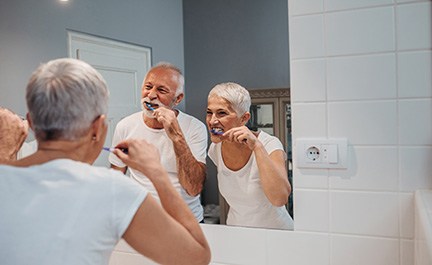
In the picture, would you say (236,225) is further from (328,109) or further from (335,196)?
(328,109)

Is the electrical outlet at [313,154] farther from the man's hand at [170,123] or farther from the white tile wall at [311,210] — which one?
the man's hand at [170,123]

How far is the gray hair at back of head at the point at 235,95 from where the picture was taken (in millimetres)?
1333

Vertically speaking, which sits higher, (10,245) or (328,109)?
(328,109)

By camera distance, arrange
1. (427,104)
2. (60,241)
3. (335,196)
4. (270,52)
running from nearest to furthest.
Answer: (60,241) < (427,104) < (335,196) < (270,52)

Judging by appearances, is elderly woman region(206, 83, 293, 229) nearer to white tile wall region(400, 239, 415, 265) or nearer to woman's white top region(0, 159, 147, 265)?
white tile wall region(400, 239, 415, 265)

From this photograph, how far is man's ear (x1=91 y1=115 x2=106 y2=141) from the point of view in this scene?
0.83 meters

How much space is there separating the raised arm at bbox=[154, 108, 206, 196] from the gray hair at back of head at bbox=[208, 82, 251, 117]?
0.18 m

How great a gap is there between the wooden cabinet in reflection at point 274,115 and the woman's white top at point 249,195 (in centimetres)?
2

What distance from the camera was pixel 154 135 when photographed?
145cm

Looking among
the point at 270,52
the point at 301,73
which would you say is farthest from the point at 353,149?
the point at 270,52

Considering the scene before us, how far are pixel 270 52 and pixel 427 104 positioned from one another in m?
0.49

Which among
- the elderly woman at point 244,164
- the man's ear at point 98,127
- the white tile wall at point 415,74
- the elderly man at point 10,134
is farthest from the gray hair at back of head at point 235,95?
the elderly man at point 10,134

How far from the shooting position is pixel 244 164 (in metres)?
1.34

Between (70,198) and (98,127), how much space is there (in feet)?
0.52
